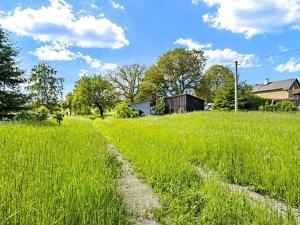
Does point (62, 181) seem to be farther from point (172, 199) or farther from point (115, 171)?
point (115, 171)

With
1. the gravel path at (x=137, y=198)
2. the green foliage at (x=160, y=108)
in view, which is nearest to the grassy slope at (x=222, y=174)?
the gravel path at (x=137, y=198)

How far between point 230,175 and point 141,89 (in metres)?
53.0

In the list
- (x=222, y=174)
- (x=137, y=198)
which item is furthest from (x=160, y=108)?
(x=137, y=198)

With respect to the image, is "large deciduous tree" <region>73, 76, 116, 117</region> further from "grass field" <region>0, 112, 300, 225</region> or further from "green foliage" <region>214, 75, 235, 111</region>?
"grass field" <region>0, 112, 300, 225</region>

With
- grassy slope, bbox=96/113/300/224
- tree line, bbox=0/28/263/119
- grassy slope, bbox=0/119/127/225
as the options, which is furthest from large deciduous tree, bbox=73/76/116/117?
grassy slope, bbox=0/119/127/225

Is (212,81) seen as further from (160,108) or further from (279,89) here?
Answer: (160,108)

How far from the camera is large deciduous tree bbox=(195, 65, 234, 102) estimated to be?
62406 millimetres

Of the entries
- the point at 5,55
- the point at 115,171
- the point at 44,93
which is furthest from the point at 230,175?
the point at 44,93

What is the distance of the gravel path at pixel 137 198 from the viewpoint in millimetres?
3932

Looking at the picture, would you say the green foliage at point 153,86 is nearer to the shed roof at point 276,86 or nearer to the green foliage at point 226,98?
the green foliage at point 226,98

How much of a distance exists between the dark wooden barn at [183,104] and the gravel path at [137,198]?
3548 cm

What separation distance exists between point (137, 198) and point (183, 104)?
123ft

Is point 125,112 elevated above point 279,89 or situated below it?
below

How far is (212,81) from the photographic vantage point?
66250 millimetres
